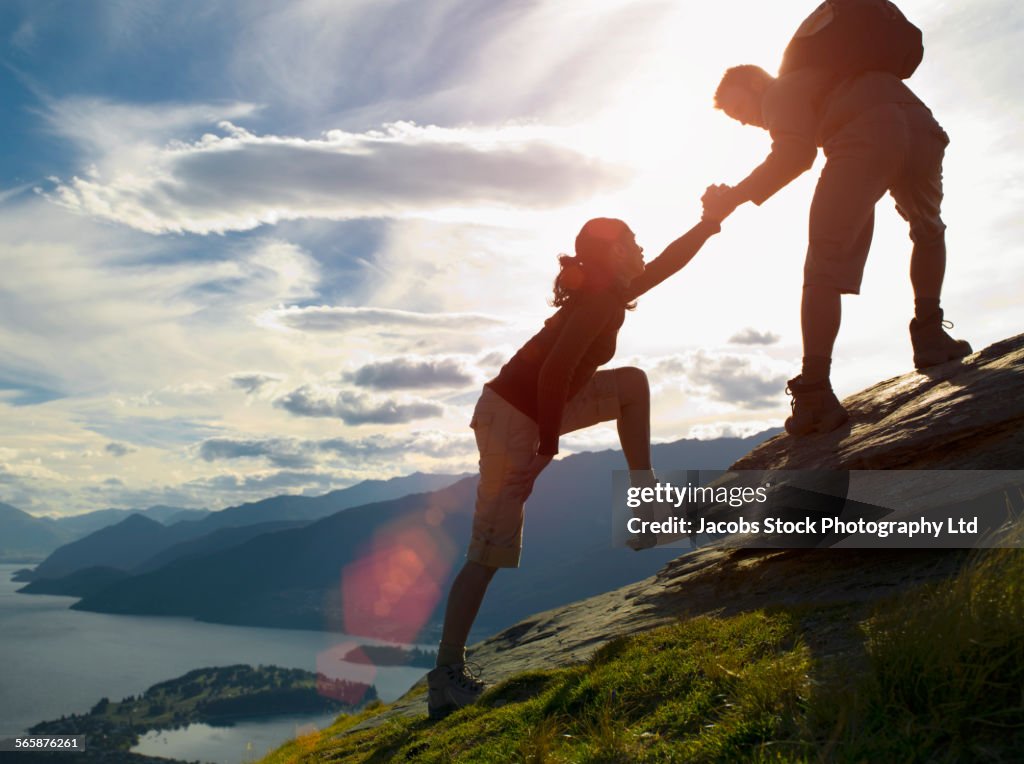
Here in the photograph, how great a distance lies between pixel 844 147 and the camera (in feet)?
21.3

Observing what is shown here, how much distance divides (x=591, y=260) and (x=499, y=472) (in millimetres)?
1773

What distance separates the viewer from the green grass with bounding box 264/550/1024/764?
2734 millimetres

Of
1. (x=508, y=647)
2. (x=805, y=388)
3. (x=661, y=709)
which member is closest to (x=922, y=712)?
(x=661, y=709)

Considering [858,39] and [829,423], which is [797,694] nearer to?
[829,423]

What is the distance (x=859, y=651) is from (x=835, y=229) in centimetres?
402

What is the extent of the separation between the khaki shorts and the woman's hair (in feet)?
3.22

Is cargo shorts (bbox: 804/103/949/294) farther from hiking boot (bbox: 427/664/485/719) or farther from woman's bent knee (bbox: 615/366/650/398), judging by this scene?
hiking boot (bbox: 427/664/485/719)

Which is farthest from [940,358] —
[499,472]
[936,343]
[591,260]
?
[499,472]

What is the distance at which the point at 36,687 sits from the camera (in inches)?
6909

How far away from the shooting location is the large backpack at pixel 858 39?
646 cm

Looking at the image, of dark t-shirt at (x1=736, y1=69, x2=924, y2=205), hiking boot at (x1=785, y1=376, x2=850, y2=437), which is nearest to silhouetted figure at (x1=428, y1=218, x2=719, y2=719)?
dark t-shirt at (x1=736, y1=69, x2=924, y2=205)

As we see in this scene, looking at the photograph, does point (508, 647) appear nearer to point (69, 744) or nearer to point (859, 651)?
point (859, 651)

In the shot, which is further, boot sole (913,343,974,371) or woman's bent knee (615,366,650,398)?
boot sole (913,343,974,371)

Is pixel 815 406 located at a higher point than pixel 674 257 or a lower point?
lower
